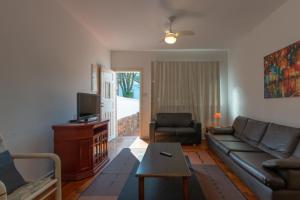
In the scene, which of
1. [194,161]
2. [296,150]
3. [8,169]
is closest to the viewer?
[8,169]

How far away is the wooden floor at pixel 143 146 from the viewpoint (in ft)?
9.56

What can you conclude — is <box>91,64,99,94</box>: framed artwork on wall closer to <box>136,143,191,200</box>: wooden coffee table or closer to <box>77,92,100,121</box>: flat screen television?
<box>77,92,100,121</box>: flat screen television

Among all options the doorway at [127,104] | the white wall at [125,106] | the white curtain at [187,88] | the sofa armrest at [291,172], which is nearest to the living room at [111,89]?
the sofa armrest at [291,172]

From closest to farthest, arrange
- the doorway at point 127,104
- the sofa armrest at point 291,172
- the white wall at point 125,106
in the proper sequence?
the sofa armrest at point 291,172 < the doorway at point 127,104 < the white wall at point 125,106

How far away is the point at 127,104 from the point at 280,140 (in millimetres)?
6809

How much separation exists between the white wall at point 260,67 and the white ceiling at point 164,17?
0.21m

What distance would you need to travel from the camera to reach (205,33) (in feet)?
17.3

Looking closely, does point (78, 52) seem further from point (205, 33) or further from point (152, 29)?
point (205, 33)

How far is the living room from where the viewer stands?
2562 millimetres

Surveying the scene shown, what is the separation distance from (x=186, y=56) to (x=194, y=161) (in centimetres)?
366

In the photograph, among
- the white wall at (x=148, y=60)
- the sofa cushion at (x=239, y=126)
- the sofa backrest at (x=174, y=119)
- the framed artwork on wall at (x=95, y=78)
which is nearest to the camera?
the sofa cushion at (x=239, y=126)

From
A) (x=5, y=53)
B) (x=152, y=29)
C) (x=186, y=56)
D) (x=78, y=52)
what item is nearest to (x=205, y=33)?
(x=152, y=29)

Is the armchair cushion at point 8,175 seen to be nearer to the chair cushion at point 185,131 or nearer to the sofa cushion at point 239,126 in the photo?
the sofa cushion at point 239,126

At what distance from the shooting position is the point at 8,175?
1.95 metres
